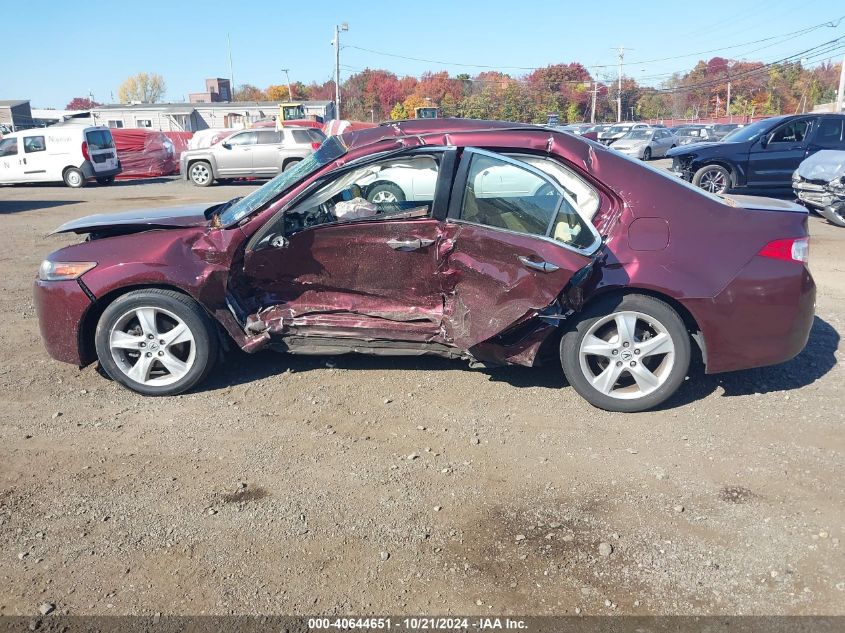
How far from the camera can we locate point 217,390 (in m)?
4.59

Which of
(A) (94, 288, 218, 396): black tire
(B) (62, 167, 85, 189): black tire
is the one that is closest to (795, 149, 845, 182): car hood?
(A) (94, 288, 218, 396): black tire

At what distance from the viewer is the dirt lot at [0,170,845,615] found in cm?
273

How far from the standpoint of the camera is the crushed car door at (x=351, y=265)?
432 centimetres

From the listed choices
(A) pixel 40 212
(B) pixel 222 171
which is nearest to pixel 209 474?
(A) pixel 40 212

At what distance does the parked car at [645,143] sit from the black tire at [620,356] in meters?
27.6

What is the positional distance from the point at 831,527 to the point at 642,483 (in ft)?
2.72

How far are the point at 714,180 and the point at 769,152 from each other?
113cm

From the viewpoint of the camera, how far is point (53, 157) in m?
20.9

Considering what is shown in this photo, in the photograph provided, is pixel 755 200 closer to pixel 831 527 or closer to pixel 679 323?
pixel 679 323

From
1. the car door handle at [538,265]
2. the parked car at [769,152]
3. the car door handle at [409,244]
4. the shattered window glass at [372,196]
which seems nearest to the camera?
the car door handle at [538,265]

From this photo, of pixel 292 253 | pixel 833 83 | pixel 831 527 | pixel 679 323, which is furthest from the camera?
pixel 833 83

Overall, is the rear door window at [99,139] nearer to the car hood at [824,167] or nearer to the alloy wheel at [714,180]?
the alloy wheel at [714,180]

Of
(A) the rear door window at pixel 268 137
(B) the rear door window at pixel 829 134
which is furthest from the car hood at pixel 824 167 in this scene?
(A) the rear door window at pixel 268 137

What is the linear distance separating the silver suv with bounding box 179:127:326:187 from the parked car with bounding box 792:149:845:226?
518 inches
